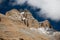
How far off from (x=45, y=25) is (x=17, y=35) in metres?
53.4

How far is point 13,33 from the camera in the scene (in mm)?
67312

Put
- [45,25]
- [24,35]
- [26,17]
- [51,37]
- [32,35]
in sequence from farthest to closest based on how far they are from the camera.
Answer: [45,25] < [26,17] < [51,37] < [32,35] < [24,35]

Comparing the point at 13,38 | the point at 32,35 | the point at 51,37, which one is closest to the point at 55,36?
the point at 51,37

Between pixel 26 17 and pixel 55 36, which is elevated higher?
pixel 26 17

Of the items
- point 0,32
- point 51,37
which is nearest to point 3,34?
point 0,32

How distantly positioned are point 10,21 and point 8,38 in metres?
13.1

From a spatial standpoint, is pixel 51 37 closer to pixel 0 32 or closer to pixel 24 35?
pixel 24 35

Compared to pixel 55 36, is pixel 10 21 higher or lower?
higher

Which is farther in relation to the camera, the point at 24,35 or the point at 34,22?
the point at 34,22

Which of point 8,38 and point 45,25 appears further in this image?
point 45,25

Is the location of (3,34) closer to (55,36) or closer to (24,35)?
(24,35)

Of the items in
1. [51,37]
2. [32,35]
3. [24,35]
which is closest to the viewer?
[24,35]

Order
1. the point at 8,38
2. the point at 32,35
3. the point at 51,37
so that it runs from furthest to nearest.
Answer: the point at 51,37
the point at 32,35
the point at 8,38

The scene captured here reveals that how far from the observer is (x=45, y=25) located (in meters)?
120
